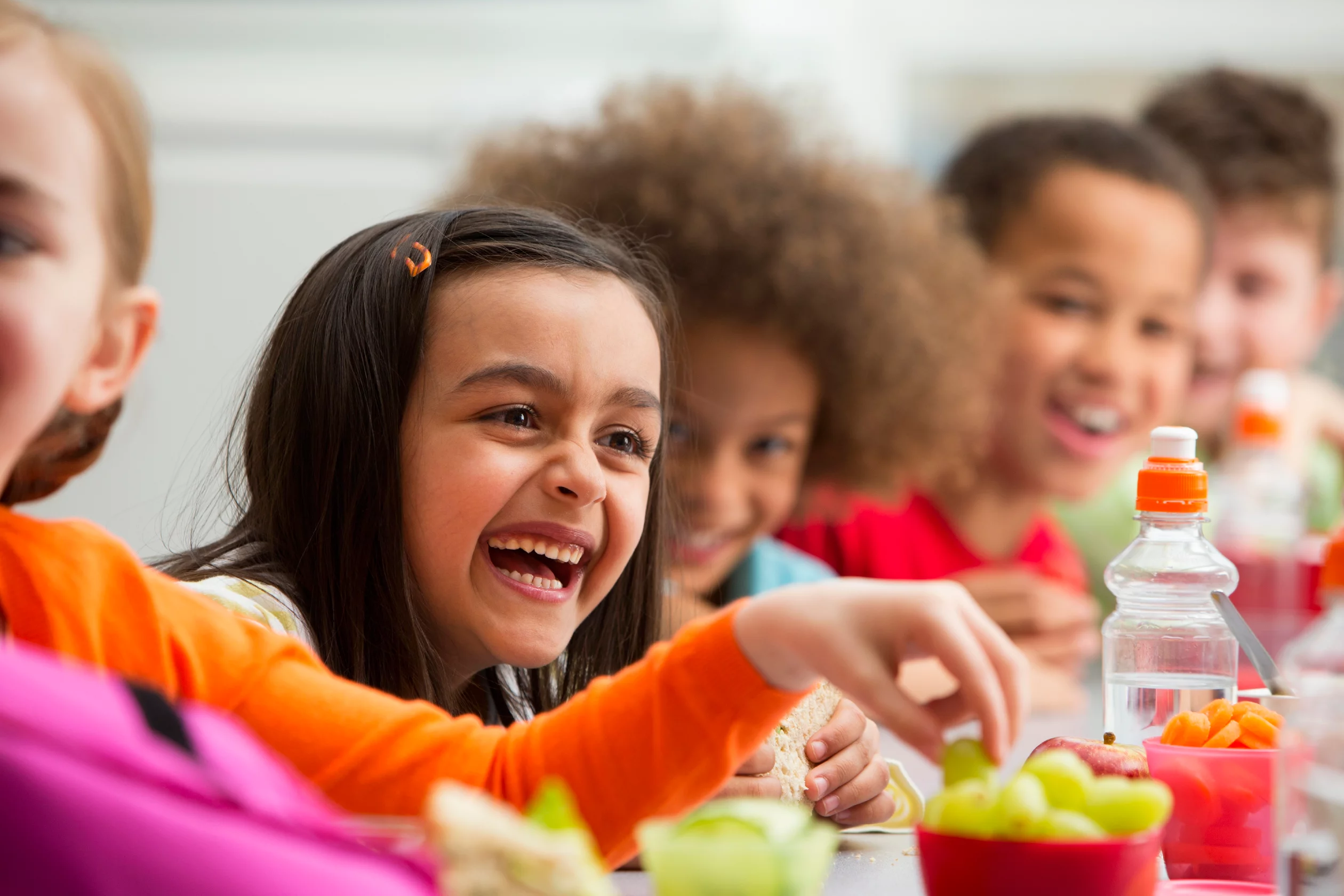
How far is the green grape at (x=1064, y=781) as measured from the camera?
20.5 inches

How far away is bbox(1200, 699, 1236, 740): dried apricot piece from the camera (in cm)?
67

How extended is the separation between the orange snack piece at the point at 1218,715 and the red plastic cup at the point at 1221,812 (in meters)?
0.02

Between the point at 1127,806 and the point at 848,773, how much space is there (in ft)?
1.06

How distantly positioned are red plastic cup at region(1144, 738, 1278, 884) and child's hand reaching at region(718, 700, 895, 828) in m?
0.21

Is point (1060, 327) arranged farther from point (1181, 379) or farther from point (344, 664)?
point (344, 664)

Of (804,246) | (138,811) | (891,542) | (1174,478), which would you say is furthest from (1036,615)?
(138,811)

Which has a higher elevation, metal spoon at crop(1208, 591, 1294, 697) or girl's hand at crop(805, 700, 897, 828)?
metal spoon at crop(1208, 591, 1294, 697)

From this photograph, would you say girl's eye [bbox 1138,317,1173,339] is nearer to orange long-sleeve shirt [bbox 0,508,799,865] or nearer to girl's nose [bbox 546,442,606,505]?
girl's nose [bbox 546,442,606,505]

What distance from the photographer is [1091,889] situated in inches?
19.5

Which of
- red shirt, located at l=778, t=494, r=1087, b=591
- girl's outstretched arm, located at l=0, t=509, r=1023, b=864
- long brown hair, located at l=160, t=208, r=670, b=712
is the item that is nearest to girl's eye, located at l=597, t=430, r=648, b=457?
long brown hair, located at l=160, t=208, r=670, b=712

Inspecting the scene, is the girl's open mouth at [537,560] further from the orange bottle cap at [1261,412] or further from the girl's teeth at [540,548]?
the orange bottle cap at [1261,412]

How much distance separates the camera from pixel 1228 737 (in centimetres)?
65

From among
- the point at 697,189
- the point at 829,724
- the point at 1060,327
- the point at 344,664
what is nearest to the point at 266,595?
the point at 344,664

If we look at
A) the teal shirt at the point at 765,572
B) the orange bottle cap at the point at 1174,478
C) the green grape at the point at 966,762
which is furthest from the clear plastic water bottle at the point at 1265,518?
the green grape at the point at 966,762
